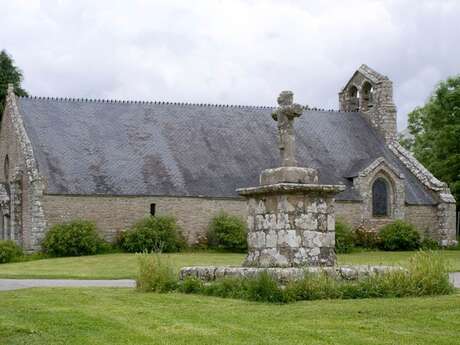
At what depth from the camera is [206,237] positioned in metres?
34.7

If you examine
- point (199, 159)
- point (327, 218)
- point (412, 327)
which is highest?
point (199, 159)

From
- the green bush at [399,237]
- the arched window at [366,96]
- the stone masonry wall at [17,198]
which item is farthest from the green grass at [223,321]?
the arched window at [366,96]

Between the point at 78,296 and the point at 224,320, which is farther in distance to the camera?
the point at 78,296

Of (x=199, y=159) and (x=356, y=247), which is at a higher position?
(x=199, y=159)

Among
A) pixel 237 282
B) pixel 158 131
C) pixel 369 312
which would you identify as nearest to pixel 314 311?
pixel 369 312

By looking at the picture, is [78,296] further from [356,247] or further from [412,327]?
[356,247]

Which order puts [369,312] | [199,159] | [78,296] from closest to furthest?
[369,312] < [78,296] < [199,159]

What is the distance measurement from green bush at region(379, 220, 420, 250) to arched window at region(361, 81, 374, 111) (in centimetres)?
761

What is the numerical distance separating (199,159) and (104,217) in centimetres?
505

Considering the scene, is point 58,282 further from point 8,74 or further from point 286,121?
point 8,74

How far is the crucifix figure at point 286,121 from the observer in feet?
52.9

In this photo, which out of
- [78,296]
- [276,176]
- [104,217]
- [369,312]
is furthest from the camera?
[104,217]

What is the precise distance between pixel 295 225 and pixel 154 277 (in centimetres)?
272

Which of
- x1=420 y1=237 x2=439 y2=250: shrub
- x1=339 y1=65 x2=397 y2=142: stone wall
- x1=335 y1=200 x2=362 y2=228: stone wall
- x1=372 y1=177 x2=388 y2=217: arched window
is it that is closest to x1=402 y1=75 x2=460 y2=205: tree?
x1=339 y1=65 x2=397 y2=142: stone wall
